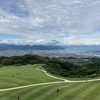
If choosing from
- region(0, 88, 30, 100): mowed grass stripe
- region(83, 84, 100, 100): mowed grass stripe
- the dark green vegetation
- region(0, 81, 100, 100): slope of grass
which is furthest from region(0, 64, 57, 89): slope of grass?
the dark green vegetation

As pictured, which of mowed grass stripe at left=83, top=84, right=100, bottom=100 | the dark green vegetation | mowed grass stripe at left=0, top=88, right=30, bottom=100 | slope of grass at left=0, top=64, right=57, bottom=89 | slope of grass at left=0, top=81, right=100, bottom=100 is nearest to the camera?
mowed grass stripe at left=83, top=84, right=100, bottom=100

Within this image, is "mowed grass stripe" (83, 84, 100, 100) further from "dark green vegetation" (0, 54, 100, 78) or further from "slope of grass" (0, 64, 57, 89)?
"dark green vegetation" (0, 54, 100, 78)

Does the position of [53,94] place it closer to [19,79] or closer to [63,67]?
[19,79]

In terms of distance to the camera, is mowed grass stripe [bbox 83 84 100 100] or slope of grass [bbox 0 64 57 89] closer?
mowed grass stripe [bbox 83 84 100 100]

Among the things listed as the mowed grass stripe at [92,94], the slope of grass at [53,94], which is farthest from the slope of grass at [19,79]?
the mowed grass stripe at [92,94]

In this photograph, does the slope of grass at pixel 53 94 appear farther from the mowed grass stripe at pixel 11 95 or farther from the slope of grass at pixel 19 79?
the slope of grass at pixel 19 79

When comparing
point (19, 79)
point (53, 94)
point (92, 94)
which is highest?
point (19, 79)

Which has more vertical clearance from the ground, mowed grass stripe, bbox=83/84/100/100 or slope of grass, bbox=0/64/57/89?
slope of grass, bbox=0/64/57/89

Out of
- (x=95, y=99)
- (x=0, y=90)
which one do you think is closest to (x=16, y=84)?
(x=0, y=90)

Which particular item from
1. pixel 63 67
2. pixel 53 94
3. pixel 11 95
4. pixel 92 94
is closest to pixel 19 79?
pixel 11 95

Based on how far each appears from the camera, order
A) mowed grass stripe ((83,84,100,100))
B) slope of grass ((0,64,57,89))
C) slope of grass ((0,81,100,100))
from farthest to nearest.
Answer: slope of grass ((0,64,57,89)) < slope of grass ((0,81,100,100)) < mowed grass stripe ((83,84,100,100))

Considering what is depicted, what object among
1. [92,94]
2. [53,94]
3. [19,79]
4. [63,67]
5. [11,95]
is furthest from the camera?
[63,67]
